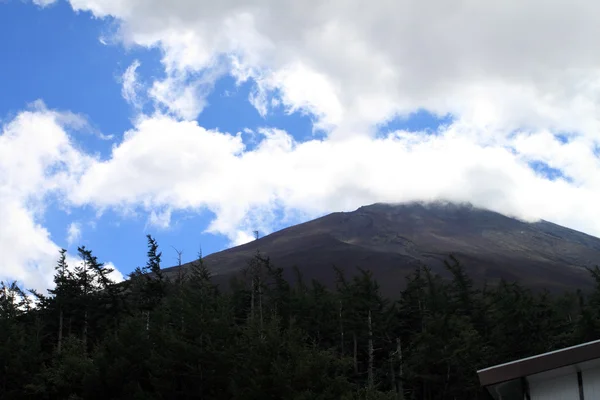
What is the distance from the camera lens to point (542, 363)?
918cm

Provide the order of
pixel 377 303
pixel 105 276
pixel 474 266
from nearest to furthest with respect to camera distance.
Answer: pixel 377 303 < pixel 105 276 < pixel 474 266

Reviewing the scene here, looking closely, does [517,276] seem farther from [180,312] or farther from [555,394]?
[555,394]

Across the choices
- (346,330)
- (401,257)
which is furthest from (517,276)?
(346,330)

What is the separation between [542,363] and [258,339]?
68.6ft

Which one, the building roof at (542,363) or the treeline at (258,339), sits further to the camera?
the treeline at (258,339)

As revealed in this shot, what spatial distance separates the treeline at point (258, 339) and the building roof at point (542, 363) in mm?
16494

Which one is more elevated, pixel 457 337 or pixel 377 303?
pixel 377 303

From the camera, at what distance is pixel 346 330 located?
47062 mm

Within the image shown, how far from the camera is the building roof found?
346 inches

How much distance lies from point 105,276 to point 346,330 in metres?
20.9

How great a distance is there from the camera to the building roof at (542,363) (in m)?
8.78

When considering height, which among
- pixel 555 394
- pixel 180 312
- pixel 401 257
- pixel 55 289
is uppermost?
pixel 401 257

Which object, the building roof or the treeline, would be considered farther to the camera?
the treeline

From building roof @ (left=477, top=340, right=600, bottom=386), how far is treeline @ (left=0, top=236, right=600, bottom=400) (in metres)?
16.5
